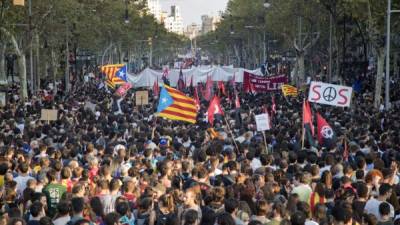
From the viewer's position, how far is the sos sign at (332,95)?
20.4 meters

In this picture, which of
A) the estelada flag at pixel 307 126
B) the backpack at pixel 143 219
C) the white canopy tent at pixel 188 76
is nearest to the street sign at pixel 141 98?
the estelada flag at pixel 307 126

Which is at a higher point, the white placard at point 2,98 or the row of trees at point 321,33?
the row of trees at point 321,33

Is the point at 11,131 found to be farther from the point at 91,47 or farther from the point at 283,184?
the point at 91,47

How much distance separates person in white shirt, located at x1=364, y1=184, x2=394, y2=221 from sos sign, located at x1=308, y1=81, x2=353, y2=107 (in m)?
9.91

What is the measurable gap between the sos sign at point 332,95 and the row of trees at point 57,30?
20.7 meters

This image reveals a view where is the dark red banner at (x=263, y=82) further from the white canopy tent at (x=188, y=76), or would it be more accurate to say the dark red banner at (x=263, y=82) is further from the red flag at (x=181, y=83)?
the red flag at (x=181, y=83)

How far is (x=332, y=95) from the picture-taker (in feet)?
67.6

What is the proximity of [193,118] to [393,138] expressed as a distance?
14.8 ft

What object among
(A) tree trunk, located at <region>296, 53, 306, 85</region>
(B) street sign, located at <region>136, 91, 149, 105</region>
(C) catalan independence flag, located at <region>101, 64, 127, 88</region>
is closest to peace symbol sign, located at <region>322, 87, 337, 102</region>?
(B) street sign, located at <region>136, 91, 149, 105</region>

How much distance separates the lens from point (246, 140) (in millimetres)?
18141

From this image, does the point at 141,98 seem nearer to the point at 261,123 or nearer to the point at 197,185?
the point at 261,123

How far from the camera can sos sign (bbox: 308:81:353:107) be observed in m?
20.4

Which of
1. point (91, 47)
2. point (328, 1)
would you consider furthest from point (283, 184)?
point (91, 47)

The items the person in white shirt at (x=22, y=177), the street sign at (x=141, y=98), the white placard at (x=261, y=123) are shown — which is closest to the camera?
the person in white shirt at (x=22, y=177)
